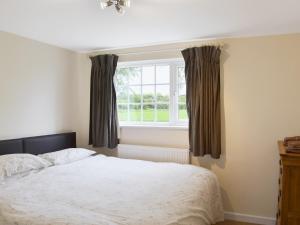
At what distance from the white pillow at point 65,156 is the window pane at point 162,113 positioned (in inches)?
43.7

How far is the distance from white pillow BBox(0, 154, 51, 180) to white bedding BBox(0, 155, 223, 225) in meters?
0.08

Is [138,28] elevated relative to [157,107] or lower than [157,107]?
elevated

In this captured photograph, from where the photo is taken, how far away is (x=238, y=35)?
310cm

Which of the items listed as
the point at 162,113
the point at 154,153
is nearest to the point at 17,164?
the point at 154,153

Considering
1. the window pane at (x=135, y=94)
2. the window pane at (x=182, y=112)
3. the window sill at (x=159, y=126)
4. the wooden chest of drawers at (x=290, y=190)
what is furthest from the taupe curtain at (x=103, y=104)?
the wooden chest of drawers at (x=290, y=190)

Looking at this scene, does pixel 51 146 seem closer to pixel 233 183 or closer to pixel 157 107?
pixel 157 107

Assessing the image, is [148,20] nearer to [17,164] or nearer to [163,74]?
[163,74]

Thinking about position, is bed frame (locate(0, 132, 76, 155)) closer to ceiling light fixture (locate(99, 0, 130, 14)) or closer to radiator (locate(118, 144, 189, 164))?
radiator (locate(118, 144, 189, 164))

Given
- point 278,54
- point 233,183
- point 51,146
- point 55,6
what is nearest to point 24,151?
point 51,146

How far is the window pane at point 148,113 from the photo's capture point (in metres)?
3.77

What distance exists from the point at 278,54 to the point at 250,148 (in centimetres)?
116

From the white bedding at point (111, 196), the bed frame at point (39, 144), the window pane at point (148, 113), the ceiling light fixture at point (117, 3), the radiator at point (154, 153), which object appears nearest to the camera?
the white bedding at point (111, 196)

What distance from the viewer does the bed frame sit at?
2903 millimetres

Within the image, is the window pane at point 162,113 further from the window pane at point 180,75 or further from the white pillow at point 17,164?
the white pillow at point 17,164
